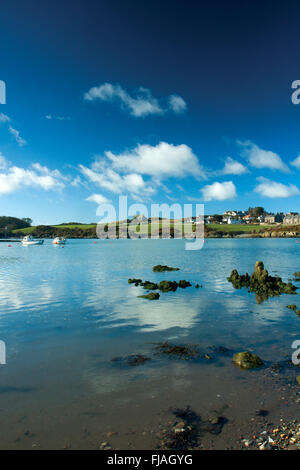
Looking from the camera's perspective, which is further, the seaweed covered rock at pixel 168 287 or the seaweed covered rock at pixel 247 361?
the seaweed covered rock at pixel 168 287

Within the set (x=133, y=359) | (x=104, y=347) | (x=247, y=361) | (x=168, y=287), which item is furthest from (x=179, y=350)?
(x=168, y=287)

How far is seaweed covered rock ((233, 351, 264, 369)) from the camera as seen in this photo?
11.3 meters

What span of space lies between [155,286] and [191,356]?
17090mm

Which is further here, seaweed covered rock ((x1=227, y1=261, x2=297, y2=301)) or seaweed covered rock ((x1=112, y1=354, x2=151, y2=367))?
seaweed covered rock ((x1=227, y1=261, x2=297, y2=301))

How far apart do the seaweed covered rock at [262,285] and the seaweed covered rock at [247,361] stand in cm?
1405

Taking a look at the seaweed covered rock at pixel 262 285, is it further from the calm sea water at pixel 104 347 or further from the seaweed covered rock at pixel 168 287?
the seaweed covered rock at pixel 168 287

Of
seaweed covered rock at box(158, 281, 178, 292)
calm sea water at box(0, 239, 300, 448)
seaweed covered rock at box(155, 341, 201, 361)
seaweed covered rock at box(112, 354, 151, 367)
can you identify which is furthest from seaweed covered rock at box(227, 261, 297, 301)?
seaweed covered rock at box(112, 354, 151, 367)

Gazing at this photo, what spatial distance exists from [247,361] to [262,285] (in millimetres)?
18949

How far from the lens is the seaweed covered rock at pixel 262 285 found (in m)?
27.1

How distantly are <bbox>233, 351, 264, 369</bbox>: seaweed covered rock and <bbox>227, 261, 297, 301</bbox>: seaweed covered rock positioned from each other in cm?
1405

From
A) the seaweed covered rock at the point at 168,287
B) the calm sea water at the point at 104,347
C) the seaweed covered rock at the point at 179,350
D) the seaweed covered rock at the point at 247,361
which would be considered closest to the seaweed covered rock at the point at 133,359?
the calm sea water at the point at 104,347

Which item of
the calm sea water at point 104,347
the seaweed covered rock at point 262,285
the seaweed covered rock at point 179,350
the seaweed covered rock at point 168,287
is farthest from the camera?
the seaweed covered rock at point 168,287

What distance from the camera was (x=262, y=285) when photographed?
94.1 ft

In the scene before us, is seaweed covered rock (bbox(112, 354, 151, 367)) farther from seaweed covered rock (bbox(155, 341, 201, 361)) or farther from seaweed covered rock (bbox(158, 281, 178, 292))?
seaweed covered rock (bbox(158, 281, 178, 292))
